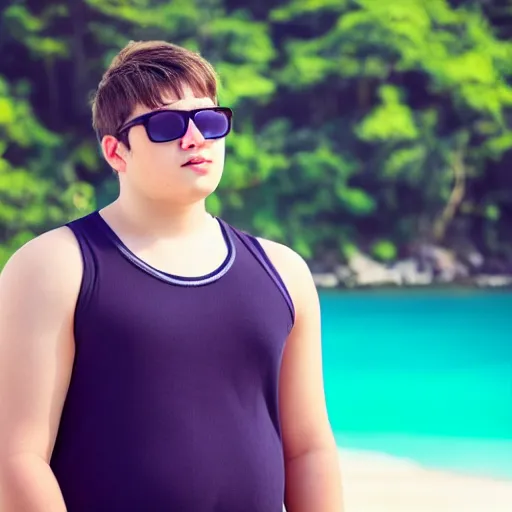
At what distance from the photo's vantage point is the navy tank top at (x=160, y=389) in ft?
3.99

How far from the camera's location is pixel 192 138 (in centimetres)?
127

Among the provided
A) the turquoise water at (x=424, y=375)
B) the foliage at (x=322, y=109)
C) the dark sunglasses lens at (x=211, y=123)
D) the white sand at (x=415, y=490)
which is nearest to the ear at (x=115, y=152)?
the dark sunglasses lens at (x=211, y=123)

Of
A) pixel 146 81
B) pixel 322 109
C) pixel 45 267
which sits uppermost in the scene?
pixel 322 109

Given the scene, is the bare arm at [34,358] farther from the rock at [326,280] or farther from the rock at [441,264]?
the rock at [441,264]

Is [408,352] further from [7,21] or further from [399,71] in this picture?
[7,21]

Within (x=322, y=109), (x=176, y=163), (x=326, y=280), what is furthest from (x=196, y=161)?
(x=322, y=109)

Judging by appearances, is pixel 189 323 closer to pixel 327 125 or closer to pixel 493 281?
pixel 493 281

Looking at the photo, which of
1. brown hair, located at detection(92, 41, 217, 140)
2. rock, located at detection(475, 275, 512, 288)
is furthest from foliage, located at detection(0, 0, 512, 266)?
brown hair, located at detection(92, 41, 217, 140)

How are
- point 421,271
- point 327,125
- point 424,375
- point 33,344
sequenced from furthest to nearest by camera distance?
point 327,125 < point 421,271 < point 424,375 < point 33,344

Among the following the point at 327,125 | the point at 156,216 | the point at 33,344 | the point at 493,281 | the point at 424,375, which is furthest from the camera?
the point at 327,125

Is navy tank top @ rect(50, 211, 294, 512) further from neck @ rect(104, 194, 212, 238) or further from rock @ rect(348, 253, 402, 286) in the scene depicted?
rock @ rect(348, 253, 402, 286)

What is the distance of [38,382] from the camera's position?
3.94 feet

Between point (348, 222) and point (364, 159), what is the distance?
100 centimetres

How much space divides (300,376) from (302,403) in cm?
3
